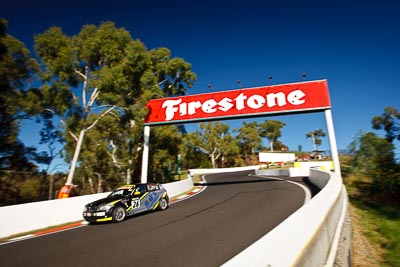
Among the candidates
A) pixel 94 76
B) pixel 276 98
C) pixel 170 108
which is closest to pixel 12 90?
pixel 94 76

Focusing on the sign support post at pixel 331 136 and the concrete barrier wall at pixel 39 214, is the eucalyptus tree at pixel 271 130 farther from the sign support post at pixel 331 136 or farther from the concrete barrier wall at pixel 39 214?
the concrete barrier wall at pixel 39 214

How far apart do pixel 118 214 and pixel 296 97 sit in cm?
1291

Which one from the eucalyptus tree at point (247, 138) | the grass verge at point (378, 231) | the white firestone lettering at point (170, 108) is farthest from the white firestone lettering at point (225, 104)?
the eucalyptus tree at point (247, 138)

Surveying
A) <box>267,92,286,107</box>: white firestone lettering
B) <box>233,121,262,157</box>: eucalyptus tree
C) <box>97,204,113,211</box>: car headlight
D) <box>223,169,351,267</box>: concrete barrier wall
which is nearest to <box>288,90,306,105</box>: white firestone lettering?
<box>267,92,286,107</box>: white firestone lettering

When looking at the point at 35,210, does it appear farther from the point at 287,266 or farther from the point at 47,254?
the point at 287,266

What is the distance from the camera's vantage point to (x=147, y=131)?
2059cm

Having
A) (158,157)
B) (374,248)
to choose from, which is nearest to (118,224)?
(374,248)

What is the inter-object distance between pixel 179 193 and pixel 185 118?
5.33m

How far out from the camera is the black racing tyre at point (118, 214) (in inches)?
377

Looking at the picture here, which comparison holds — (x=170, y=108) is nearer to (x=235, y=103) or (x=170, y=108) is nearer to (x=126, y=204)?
(x=235, y=103)

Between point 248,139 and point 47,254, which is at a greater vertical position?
point 248,139

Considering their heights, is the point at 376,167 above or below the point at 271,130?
below

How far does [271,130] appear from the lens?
9144 cm

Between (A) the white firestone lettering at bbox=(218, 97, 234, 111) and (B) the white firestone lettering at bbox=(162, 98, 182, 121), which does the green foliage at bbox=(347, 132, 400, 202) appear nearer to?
(A) the white firestone lettering at bbox=(218, 97, 234, 111)
